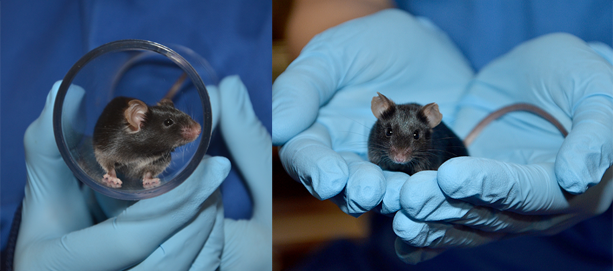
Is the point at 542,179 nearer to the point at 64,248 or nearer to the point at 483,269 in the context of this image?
the point at 483,269

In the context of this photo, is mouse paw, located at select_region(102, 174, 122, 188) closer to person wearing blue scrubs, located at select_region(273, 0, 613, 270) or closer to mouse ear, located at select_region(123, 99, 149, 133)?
mouse ear, located at select_region(123, 99, 149, 133)

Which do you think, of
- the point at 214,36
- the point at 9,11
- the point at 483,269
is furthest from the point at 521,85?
the point at 9,11

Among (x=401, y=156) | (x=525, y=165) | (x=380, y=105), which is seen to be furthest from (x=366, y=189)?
(x=525, y=165)

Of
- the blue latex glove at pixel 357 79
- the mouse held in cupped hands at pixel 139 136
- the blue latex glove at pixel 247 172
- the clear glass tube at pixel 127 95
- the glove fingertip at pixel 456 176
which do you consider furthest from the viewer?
the blue latex glove at pixel 247 172

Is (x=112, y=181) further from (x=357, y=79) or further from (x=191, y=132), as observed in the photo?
(x=357, y=79)

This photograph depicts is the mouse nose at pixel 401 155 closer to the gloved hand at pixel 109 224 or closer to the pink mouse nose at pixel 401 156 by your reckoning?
the pink mouse nose at pixel 401 156

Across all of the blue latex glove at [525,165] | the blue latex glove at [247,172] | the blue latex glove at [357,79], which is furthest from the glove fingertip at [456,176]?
the blue latex glove at [247,172]
